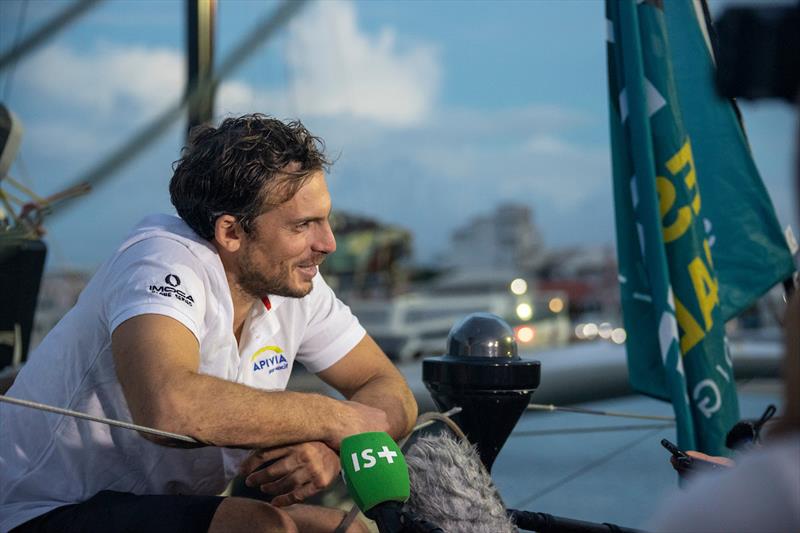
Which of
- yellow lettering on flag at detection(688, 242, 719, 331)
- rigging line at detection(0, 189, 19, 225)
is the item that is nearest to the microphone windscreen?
yellow lettering on flag at detection(688, 242, 719, 331)

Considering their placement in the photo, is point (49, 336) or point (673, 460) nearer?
point (673, 460)

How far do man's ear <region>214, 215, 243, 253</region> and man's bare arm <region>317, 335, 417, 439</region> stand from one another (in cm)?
50

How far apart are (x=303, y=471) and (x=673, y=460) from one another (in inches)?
28.9

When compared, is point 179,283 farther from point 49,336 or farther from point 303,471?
point 303,471

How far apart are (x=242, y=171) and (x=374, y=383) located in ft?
2.16

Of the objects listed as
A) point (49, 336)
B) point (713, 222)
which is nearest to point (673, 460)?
point (49, 336)

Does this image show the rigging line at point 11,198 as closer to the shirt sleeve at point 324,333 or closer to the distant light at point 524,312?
the shirt sleeve at point 324,333

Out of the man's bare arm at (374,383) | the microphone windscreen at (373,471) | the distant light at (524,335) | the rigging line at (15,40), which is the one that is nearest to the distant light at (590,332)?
the distant light at (524,335)

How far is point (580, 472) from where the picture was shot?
3.71m

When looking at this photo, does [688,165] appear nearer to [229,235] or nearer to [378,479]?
[229,235]

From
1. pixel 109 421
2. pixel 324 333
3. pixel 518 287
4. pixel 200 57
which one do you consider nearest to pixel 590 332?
pixel 518 287

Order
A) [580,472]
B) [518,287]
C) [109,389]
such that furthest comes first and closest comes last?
[518,287]
[580,472]
[109,389]

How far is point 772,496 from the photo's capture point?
2.46ft

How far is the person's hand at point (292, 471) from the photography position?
81.4 inches
